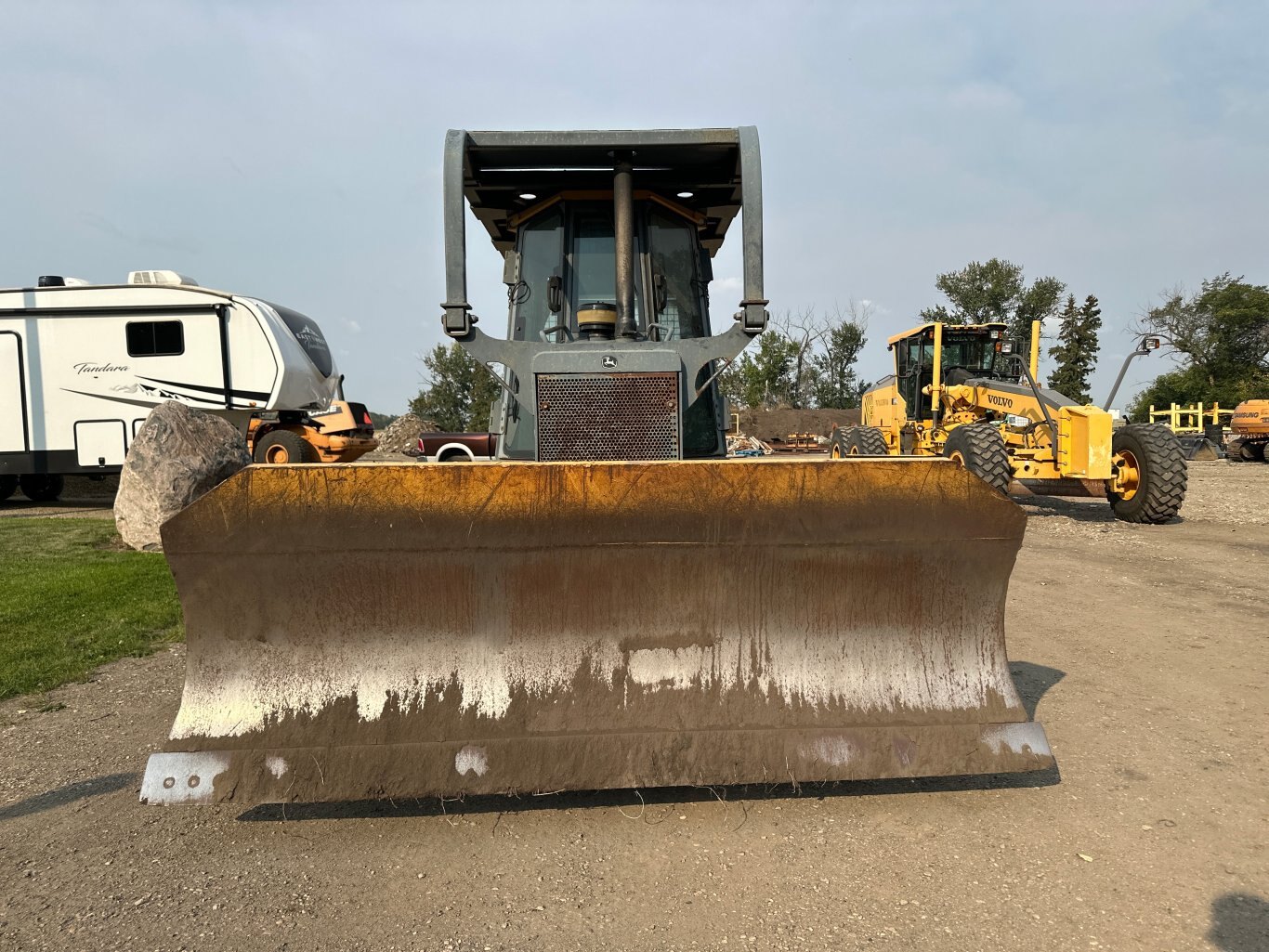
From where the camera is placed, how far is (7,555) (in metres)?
7.88

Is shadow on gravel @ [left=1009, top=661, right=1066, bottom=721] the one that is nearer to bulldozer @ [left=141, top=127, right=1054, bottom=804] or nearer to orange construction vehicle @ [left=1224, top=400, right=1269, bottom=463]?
bulldozer @ [left=141, top=127, right=1054, bottom=804]

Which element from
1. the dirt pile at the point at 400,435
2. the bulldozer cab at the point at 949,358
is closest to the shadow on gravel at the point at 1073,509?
the bulldozer cab at the point at 949,358

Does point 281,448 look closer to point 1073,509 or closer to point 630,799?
point 630,799

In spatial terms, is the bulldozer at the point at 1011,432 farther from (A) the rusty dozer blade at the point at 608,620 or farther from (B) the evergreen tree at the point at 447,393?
(B) the evergreen tree at the point at 447,393

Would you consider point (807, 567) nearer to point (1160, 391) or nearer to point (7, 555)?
point (7, 555)

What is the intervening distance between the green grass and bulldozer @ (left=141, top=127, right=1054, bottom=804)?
2.52m

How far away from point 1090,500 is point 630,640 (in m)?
12.8

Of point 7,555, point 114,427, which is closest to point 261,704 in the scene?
point 7,555

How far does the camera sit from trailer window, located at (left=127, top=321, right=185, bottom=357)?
41.1ft

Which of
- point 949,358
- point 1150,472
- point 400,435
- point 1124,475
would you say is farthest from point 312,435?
point 400,435

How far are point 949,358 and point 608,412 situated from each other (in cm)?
1118

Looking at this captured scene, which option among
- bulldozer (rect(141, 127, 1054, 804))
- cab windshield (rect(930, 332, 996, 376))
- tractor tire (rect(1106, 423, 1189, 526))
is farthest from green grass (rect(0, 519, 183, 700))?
cab windshield (rect(930, 332, 996, 376))

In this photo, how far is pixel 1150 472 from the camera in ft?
31.2

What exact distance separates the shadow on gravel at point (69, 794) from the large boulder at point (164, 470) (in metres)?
5.88
